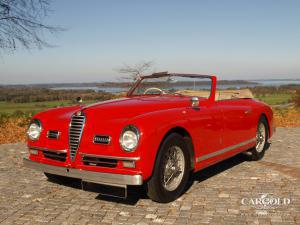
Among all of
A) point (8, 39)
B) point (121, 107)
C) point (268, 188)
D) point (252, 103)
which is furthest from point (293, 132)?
point (8, 39)

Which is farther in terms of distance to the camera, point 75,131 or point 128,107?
point 128,107

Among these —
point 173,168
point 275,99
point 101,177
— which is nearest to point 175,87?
point 173,168

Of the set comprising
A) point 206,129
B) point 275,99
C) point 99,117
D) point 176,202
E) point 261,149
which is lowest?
point 275,99

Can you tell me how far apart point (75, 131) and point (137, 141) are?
0.85m

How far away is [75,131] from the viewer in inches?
153

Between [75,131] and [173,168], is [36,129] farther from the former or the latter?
[173,168]

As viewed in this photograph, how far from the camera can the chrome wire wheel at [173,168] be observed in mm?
3902

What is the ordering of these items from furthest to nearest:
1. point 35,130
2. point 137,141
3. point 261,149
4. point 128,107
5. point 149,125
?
point 261,149 → point 35,130 → point 128,107 → point 149,125 → point 137,141

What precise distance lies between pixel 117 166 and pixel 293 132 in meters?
8.31

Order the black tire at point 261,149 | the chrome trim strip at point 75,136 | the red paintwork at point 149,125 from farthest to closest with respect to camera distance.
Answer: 1. the black tire at point 261,149
2. the chrome trim strip at point 75,136
3. the red paintwork at point 149,125

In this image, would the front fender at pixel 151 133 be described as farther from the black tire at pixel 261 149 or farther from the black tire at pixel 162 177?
the black tire at pixel 261 149

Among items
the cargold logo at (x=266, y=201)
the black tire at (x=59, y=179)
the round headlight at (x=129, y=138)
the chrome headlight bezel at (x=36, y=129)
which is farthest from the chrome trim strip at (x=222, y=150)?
the chrome headlight bezel at (x=36, y=129)

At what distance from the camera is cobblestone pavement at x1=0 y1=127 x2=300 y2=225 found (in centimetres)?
350

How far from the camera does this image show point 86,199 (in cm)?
419
